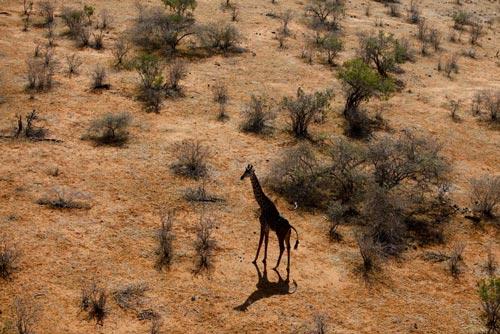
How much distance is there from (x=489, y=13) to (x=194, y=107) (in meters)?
22.6

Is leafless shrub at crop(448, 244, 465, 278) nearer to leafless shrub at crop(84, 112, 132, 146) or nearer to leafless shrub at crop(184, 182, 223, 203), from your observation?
leafless shrub at crop(184, 182, 223, 203)

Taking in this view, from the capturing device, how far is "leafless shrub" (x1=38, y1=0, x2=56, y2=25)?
21094mm

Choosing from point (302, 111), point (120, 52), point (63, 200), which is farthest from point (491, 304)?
point (120, 52)

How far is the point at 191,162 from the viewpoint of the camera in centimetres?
1283

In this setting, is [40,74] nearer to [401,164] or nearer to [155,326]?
[155,326]

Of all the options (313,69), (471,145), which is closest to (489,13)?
(313,69)

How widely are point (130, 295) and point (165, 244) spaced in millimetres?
1412

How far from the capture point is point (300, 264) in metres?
10.0

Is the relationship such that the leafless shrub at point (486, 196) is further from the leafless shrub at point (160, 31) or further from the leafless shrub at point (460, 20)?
the leafless shrub at point (460, 20)

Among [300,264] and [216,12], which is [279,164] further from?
[216,12]

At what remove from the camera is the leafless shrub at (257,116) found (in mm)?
15228

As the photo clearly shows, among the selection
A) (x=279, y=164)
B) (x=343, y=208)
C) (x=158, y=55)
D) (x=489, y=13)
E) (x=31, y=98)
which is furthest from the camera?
(x=489, y=13)

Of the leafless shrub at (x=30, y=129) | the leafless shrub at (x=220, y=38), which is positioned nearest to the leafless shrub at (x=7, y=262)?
the leafless shrub at (x=30, y=129)

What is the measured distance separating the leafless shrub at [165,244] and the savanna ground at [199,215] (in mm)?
135
